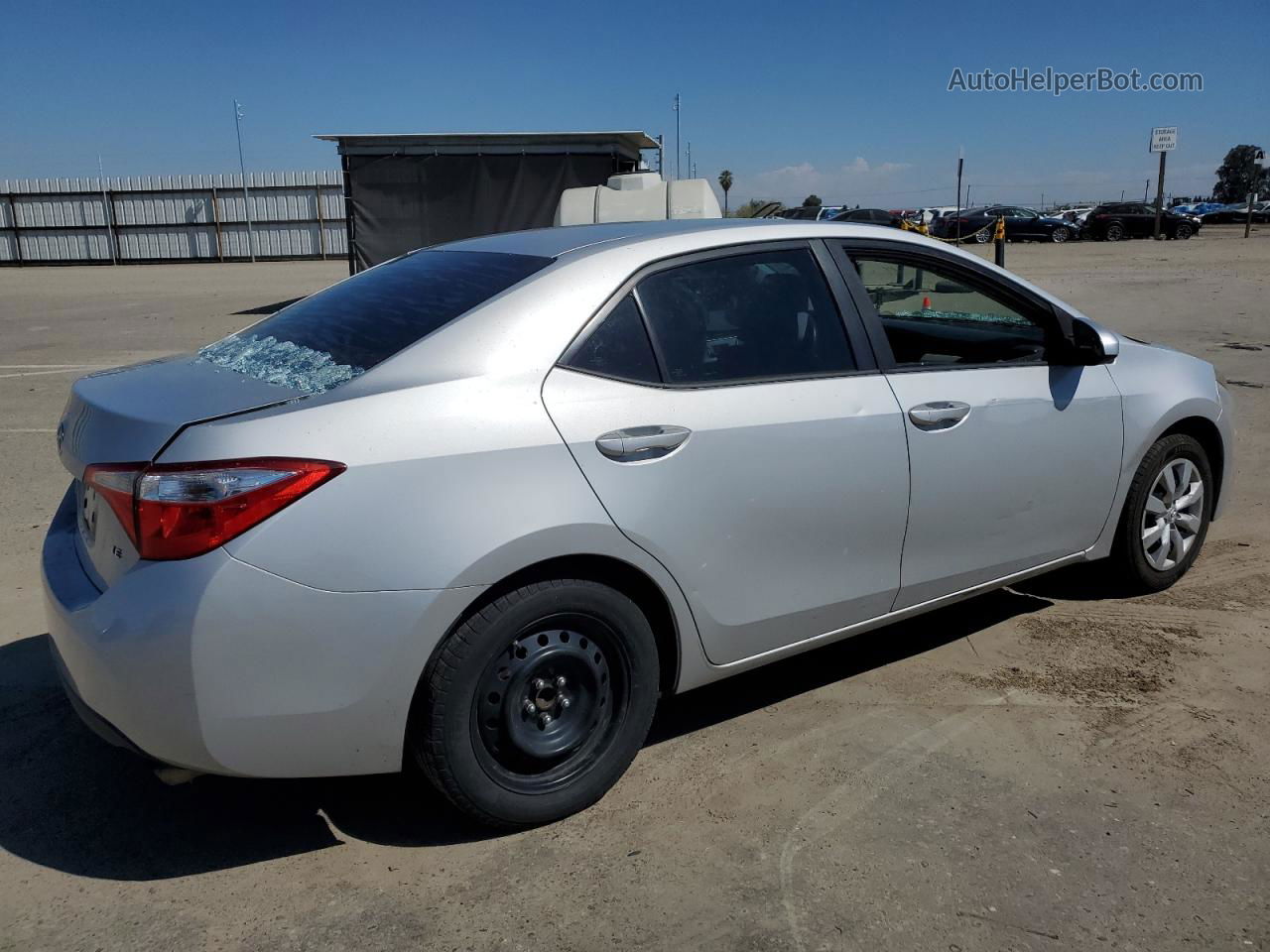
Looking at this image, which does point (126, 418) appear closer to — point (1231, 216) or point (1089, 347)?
point (1089, 347)

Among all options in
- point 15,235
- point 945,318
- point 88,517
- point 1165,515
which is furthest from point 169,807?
point 15,235

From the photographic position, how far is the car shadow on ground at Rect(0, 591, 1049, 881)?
9.53 ft

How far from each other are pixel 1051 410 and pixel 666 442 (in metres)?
1.68

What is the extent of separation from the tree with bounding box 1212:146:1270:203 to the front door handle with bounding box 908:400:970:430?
9747cm

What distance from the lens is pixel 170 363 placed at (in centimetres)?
334

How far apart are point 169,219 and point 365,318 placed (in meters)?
38.8

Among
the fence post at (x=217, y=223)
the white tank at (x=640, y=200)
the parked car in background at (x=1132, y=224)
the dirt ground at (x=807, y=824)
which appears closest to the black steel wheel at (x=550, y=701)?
the dirt ground at (x=807, y=824)

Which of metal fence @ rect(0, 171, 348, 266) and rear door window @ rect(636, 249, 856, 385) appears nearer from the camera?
rear door window @ rect(636, 249, 856, 385)

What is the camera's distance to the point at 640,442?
9.57 feet

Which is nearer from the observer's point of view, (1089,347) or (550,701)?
(550,701)

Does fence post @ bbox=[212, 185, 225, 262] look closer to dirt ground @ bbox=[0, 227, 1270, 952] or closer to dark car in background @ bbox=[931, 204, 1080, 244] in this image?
dark car in background @ bbox=[931, 204, 1080, 244]

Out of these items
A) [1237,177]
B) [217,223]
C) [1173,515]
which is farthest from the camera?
[1237,177]

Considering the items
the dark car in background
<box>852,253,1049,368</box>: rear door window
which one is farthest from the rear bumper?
the dark car in background

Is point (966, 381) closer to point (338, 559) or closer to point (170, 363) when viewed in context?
point (338, 559)
